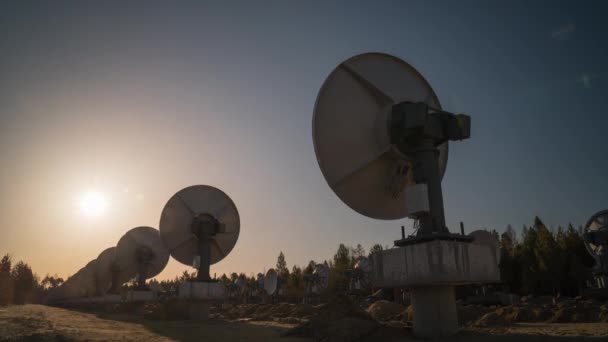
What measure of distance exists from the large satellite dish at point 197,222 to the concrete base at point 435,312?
2386 cm

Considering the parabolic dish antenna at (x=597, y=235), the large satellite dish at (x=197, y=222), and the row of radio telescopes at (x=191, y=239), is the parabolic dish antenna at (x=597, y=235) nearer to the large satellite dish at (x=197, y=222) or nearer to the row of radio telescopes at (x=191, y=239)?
the row of radio telescopes at (x=191, y=239)

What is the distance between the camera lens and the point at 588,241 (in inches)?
Result: 1243

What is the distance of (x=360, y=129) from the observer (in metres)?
15.9

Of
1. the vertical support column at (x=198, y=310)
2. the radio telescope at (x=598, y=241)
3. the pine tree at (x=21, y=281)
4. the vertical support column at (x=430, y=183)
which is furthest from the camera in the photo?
the pine tree at (x=21, y=281)

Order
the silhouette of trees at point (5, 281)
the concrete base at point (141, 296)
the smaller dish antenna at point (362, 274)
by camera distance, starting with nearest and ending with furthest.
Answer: the concrete base at point (141, 296) < the smaller dish antenna at point (362, 274) < the silhouette of trees at point (5, 281)

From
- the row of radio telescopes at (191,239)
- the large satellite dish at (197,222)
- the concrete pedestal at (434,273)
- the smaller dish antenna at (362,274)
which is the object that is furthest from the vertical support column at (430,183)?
the smaller dish antenna at (362,274)

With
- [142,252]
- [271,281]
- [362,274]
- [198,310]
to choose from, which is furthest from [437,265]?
[142,252]

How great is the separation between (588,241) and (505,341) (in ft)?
85.3

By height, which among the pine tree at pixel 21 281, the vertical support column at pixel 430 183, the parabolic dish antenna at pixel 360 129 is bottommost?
the pine tree at pixel 21 281

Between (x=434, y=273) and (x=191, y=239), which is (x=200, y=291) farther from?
(x=434, y=273)

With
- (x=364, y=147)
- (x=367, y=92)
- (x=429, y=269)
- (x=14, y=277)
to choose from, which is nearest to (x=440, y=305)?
(x=429, y=269)

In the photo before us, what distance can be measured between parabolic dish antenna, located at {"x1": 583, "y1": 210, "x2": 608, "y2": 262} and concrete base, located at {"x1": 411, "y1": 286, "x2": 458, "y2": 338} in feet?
76.1

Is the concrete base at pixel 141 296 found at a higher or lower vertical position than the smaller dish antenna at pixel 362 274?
lower

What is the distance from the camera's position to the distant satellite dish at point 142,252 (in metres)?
58.7
